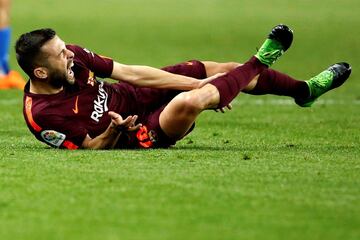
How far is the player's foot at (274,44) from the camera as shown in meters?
8.69

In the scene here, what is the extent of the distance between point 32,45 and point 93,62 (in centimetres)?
58

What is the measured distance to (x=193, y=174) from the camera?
750 centimetres

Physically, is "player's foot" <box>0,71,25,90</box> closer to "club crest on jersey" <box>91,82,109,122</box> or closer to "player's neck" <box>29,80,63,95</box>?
"club crest on jersey" <box>91,82,109,122</box>

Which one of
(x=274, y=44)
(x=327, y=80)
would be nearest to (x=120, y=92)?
(x=274, y=44)

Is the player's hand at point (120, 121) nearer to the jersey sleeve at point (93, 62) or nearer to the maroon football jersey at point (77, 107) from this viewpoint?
the maroon football jersey at point (77, 107)

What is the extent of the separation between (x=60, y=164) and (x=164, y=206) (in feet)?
5.40

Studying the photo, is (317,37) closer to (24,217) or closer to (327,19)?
(327,19)

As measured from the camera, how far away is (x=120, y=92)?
9094 mm

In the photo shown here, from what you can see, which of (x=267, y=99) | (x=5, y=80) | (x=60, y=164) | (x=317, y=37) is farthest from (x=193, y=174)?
(x=317, y=37)

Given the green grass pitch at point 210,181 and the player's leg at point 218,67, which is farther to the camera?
the player's leg at point 218,67

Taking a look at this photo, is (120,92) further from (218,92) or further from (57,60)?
(218,92)

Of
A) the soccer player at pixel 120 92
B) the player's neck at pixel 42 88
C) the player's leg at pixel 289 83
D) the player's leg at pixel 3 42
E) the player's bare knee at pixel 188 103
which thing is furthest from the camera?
the player's leg at pixel 3 42

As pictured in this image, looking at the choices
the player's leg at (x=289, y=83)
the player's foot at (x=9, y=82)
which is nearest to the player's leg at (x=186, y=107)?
the player's leg at (x=289, y=83)

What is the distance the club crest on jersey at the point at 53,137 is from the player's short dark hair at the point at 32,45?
1.53ft
